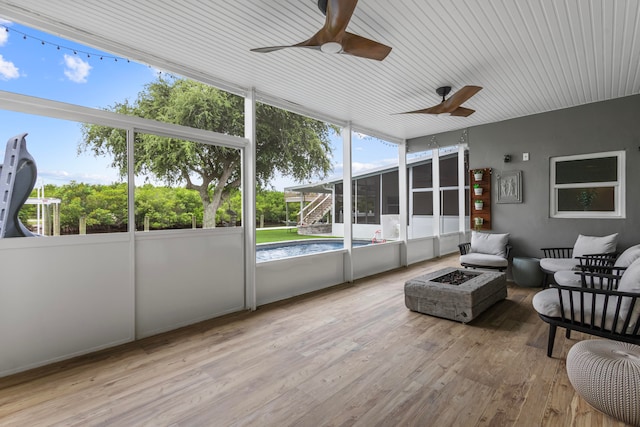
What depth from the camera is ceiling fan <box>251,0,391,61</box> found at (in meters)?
2.03

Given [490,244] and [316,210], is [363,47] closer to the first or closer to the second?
[316,210]

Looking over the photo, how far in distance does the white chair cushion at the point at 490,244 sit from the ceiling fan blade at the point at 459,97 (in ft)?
8.77

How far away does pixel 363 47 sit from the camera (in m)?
2.49

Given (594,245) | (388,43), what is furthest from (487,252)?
(388,43)

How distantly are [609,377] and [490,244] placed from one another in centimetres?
384

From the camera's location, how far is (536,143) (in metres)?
5.20

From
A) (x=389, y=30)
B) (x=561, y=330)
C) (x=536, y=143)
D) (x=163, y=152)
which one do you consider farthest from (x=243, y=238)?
(x=536, y=143)

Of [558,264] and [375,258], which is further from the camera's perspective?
[375,258]

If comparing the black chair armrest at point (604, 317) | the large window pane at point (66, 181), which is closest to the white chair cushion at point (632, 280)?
the black chair armrest at point (604, 317)

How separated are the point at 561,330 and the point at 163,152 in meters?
4.71

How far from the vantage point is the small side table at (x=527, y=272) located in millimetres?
4910

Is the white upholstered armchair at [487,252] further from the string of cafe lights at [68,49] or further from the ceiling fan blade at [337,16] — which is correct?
the string of cafe lights at [68,49]

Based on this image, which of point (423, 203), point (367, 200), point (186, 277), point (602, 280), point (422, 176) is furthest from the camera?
point (422, 176)

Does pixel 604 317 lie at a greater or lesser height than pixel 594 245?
lesser
